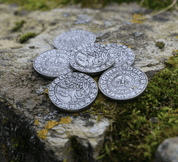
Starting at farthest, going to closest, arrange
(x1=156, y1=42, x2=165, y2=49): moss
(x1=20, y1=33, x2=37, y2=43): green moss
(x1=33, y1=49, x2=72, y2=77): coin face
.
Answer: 1. (x1=20, y1=33, x2=37, y2=43): green moss
2. (x1=156, y1=42, x2=165, y2=49): moss
3. (x1=33, y1=49, x2=72, y2=77): coin face

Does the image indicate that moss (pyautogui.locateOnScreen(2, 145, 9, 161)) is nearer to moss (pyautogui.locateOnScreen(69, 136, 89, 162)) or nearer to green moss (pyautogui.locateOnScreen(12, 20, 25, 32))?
moss (pyautogui.locateOnScreen(69, 136, 89, 162))

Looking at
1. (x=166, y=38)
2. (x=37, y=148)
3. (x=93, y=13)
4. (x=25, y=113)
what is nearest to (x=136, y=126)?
(x=37, y=148)

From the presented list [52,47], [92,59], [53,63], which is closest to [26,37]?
[52,47]

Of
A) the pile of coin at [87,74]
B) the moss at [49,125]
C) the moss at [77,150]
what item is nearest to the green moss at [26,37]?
the pile of coin at [87,74]

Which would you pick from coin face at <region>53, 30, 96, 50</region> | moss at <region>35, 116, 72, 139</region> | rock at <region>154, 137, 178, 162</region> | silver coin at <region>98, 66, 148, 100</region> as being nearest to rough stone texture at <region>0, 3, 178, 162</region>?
moss at <region>35, 116, 72, 139</region>

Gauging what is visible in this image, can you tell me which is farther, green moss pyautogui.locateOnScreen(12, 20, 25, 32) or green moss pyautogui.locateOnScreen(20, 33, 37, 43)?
green moss pyautogui.locateOnScreen(12, 20, 25, 32)

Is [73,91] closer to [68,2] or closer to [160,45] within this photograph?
[160,45]

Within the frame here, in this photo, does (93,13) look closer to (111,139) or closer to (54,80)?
(54,80)
